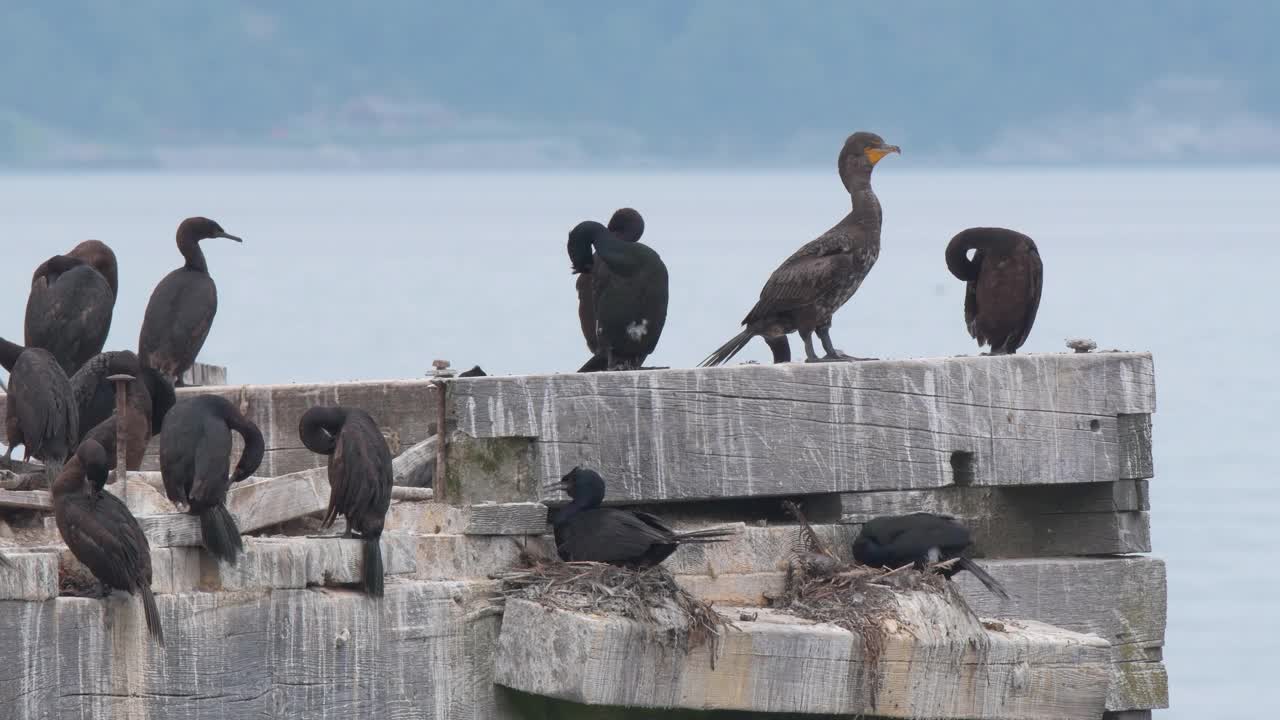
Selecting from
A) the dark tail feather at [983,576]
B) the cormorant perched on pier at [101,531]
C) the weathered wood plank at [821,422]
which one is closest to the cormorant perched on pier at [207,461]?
the cormorant perched on pier at [101,531]

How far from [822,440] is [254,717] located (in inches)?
107

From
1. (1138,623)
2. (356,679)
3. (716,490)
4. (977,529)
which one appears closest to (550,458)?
(716,490)

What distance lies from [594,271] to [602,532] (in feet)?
9.07

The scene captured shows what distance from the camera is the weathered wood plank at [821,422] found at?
9656 millimetres

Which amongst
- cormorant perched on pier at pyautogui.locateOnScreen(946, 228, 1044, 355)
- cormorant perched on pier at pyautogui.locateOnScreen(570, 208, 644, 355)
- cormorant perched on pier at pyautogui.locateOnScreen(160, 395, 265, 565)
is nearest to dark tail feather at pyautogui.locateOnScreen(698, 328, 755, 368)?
cormorant perched on pier at pyautogui.locateOnScreen(570, 208, 644, 355)

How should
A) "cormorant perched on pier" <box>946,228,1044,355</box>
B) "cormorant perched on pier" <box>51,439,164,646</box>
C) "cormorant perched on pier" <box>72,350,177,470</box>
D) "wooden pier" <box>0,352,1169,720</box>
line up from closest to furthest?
"cormorant perched on pier" <box>51,439,164,646</box> < "wooden pier" <box>0,352,1169,720</box> < "cormorant perched on pier" <box>72,350,177,470</box> < "cormorant perched on pier" <box>946,228,1044,355</box>

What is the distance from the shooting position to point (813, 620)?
935 cm

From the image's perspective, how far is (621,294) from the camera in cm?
1161

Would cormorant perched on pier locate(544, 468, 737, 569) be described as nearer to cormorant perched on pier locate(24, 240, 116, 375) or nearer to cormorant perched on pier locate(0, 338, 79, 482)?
cormorant perched on pier locate(0, 338, 79, 482)

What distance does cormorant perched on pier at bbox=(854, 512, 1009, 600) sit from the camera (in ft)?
31.8

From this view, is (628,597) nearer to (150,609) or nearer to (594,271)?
(150,609)

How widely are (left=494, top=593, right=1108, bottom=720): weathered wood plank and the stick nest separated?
0.19 feet

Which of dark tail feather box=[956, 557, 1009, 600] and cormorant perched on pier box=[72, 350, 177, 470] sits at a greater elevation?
cormorant perched on pier box=[72, 350, 177, 470]

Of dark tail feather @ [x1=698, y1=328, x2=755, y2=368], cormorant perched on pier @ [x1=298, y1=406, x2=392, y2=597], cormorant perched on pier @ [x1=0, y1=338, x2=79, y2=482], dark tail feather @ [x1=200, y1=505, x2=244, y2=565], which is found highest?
dark tail feather @ [x1=698, y1=328, x2=755, y2=368]
